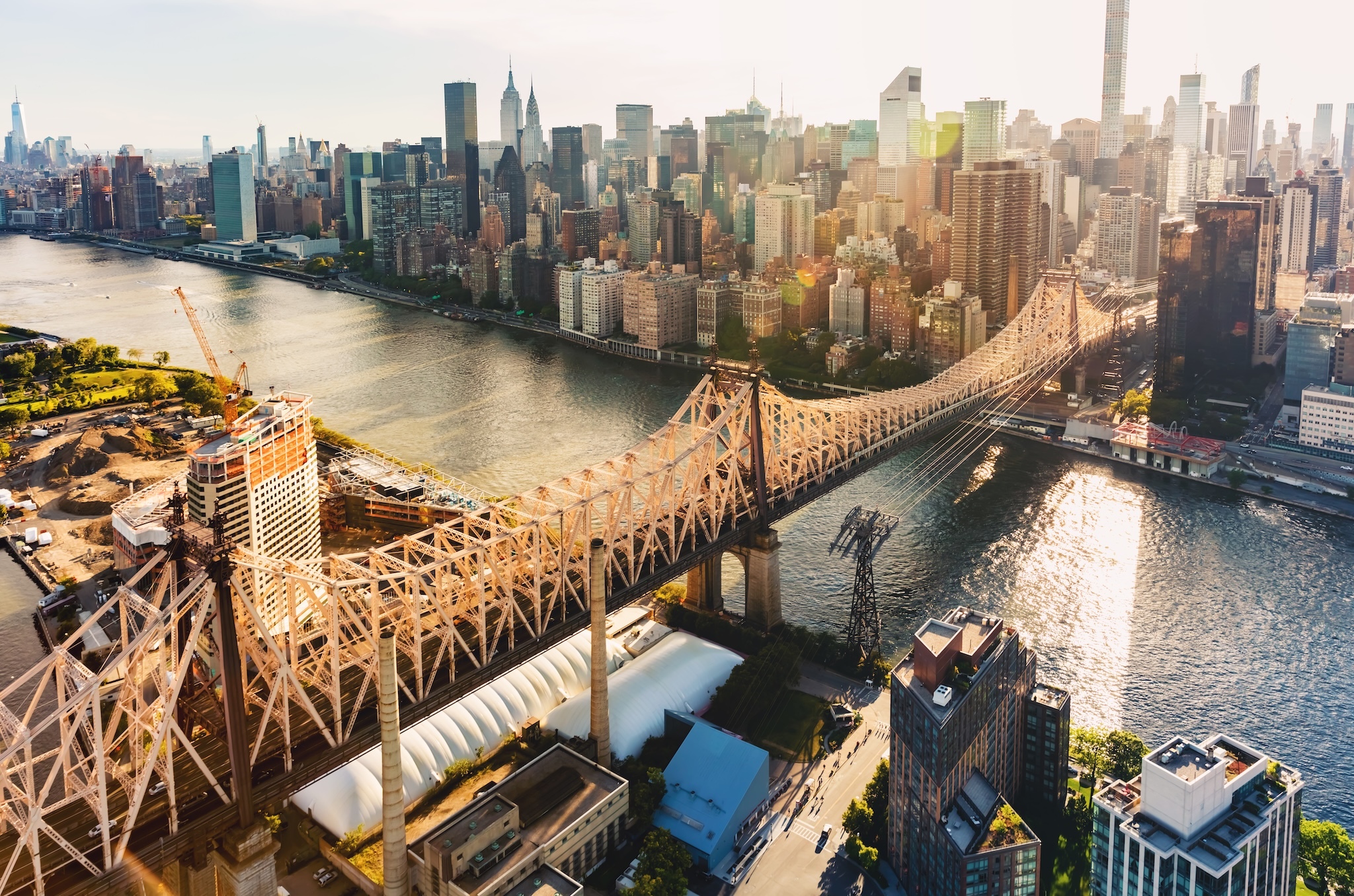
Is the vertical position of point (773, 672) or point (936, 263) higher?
point (936, 263)

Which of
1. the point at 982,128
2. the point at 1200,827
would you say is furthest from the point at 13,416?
the point at 982,128

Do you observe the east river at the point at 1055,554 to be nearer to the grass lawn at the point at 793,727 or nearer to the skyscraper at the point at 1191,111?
the grass lawn at the point at 793,727

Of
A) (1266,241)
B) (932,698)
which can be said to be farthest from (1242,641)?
(1266,241)

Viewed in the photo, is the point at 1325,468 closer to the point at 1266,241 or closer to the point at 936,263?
the point at 1266,241

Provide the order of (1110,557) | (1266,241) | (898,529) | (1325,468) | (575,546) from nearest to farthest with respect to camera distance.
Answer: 1. (575,546)
2. (1110,557)
3. (898,529)
4. (1325,468)
5. (1266,241)

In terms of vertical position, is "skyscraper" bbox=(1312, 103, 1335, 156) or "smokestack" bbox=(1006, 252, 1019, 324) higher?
"skyscraper" bbox=(1312, 103, 1335, 156)

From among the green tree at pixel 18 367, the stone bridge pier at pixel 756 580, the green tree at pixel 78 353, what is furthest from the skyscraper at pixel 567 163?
the stone bridge pier at pixel 756 580

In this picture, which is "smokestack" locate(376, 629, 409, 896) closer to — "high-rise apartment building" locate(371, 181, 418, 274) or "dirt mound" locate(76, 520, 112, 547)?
"dirt mound" locate(76, 520, 112, 547)

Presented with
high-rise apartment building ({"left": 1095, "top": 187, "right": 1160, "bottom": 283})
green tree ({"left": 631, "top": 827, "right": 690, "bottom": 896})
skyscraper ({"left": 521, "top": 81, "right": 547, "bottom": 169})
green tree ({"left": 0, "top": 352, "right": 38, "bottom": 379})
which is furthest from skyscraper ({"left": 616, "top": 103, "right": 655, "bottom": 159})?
green tree ({"left": 631, "top": 827, "right": 690, "bottom": 896})
